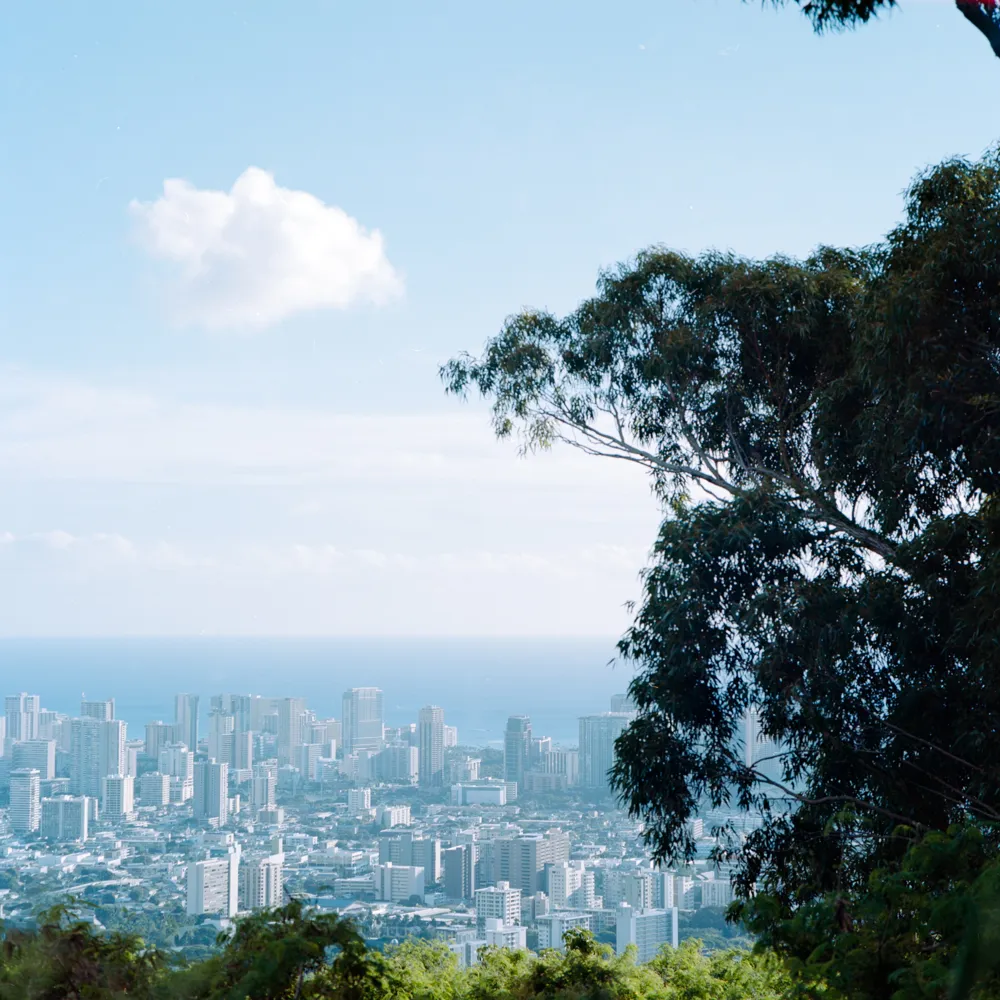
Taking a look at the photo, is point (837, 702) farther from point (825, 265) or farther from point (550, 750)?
point (550, 750)

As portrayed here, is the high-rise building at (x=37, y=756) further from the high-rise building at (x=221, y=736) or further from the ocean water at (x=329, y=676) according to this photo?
the high-rise building at (x=221, y=736)

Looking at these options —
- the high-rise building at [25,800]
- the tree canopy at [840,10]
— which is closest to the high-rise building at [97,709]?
the high-rise building at [25,800]

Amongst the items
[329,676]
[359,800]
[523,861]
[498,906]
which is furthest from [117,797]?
[329,676]

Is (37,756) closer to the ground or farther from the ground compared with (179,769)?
farther from the ground

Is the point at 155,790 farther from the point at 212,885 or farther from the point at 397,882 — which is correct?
Answer: the point at 212,885

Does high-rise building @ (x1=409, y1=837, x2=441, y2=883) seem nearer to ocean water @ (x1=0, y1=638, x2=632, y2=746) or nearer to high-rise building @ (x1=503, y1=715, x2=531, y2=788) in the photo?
ocean water @ (x1=0, y1=638, x2=632, y2=746)

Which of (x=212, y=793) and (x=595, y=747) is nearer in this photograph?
(x=212, y=793)
